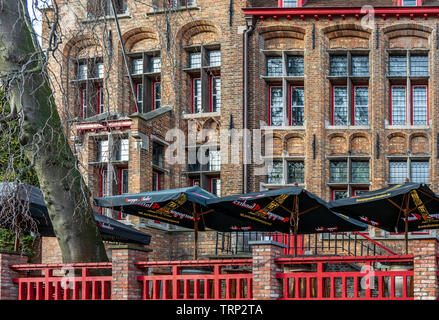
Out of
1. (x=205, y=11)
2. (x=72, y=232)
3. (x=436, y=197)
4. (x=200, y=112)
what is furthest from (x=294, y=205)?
(x=205, y=11)

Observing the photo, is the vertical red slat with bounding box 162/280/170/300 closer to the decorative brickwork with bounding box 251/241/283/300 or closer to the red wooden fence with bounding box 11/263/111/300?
the red wooden fence with bounding box 11/263/111/300

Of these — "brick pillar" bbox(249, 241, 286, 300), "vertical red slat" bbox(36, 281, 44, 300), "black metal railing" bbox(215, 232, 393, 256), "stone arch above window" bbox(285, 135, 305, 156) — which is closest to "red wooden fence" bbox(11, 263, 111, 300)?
"vertical red slat" bbox(36, 281, 44, 300)

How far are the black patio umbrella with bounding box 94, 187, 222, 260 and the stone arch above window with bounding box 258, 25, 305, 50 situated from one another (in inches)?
262

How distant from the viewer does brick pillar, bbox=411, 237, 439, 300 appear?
9938mm

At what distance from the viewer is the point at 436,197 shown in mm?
13414

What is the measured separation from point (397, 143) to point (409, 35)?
2914 mm

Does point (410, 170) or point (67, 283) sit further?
point (410, 170)

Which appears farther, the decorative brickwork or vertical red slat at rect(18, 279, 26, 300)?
vertical red slat at rect(18, 279, 26, 300)

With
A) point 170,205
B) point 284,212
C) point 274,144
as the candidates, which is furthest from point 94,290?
point 274,144

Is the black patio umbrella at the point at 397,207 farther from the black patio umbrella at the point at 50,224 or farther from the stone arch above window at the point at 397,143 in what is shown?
the stone arch above window at the point at 397,143

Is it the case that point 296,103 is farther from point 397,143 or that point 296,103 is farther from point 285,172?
point 397,143

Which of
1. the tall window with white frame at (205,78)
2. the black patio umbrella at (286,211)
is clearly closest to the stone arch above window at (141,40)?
the tall window with white frame at (205,78)

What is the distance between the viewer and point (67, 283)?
11.6 m
